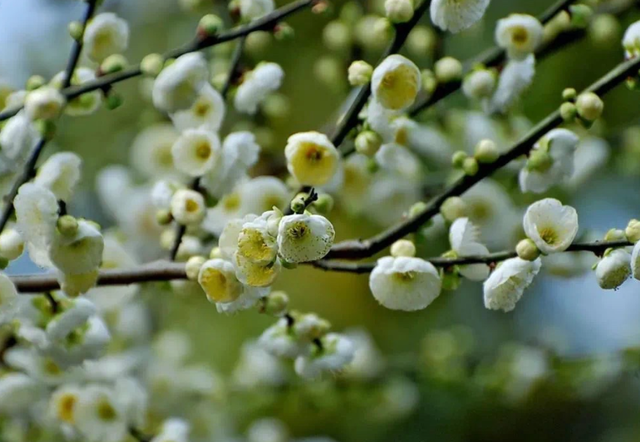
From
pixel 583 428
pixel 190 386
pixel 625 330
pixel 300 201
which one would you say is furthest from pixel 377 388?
pixel 300 201

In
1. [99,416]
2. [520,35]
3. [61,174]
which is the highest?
[520,35]

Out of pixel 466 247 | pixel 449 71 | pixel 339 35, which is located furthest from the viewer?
pixel 339 35

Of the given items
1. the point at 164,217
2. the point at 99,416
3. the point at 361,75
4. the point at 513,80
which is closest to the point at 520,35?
the point at 513,80

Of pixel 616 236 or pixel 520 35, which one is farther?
pixel 520 35

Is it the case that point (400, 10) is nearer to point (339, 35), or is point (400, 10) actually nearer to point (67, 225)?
point (67, 225)

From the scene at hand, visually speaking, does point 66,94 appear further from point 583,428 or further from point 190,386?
point 583,428

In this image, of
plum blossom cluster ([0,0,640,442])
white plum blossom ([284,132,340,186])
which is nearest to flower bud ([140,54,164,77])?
plum blossom cluster ([0,0,640,442])

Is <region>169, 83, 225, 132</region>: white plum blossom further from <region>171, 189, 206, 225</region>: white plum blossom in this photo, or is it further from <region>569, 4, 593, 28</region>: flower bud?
<region>569, 4, 593, 28</region>: flower bud

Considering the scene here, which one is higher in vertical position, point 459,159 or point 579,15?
point 579,15

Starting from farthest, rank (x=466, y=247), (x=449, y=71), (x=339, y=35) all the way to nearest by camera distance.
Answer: (x=339, y=35) → (x=449, y=71) → (x=466, y=247)
